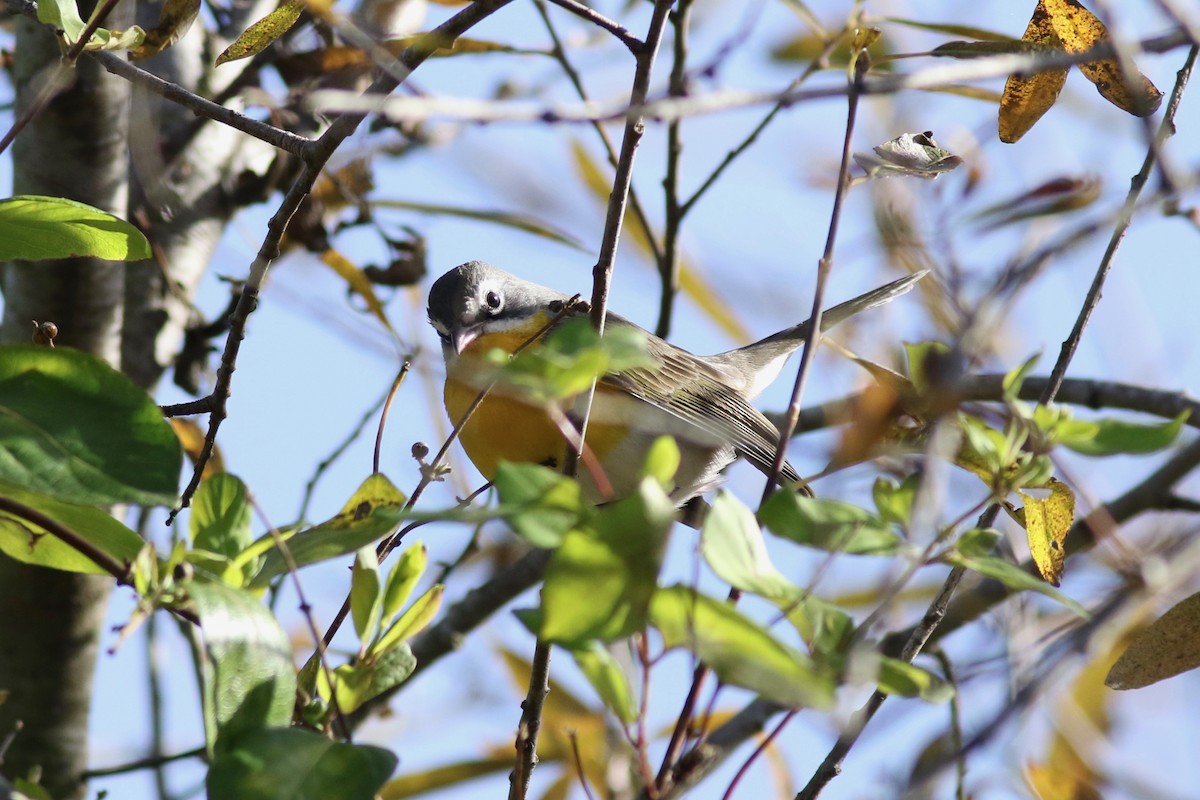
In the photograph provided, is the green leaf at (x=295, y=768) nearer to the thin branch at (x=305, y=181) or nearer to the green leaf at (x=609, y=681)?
the green leaf at (x=609, y=681)

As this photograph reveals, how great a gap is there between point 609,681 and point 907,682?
0.40 m

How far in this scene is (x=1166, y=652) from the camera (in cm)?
233

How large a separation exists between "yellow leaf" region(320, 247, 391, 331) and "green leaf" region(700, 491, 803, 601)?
2.87 metres

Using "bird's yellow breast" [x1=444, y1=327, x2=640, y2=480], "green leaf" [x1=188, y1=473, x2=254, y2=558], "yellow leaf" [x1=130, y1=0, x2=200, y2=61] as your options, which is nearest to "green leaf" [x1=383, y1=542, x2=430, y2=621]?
"green leaf" [x1=188, y1=473, x2=254, y2=558]

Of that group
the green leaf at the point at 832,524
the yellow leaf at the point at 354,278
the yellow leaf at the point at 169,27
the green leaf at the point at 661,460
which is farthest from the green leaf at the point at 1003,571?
the yellow leaf at the point at 354,278

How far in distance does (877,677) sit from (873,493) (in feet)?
0.95

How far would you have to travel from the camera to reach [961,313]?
2355mm

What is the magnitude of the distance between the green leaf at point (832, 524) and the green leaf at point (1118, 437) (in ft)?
0.88

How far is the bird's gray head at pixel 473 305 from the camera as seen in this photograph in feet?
18.7

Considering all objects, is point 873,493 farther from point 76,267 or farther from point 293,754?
point 76,267

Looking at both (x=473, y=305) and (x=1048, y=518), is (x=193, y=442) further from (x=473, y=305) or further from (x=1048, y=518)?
(x=1048, y=518)

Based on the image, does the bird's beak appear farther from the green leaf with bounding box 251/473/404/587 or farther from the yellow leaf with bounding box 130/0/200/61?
the green leaf with bounding box 251/473/404/587

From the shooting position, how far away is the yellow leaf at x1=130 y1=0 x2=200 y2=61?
9.57 feet

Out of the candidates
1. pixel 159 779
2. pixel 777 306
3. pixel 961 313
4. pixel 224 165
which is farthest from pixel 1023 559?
pixel 224 165
